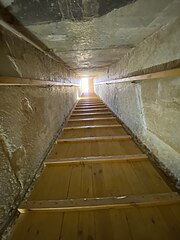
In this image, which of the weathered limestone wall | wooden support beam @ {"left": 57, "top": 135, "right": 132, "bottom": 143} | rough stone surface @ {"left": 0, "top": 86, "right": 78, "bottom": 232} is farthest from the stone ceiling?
wooden support beam @ {"left": 57, "top": 135, "right": 132, "bottom": 143}

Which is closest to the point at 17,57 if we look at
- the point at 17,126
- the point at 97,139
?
the point at 17,126

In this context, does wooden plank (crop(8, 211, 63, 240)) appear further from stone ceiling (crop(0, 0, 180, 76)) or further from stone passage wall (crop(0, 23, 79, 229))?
stone ceiling (crop(0, 0, 180, 76))

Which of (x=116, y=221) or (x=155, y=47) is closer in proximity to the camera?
(x=116, y=221)

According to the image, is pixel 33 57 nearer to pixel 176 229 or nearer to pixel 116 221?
pixel 116 221

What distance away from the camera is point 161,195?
1078 millimetres

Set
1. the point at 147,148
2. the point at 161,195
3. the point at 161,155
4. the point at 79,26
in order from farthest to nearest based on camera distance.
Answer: the point at 147,148
the point at 161,155
the point at 79,26
the point at 161,195

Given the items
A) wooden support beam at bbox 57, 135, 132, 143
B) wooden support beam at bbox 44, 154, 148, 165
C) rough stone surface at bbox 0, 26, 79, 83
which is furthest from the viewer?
wooden support beam at bbox 57, 135, 132, 143

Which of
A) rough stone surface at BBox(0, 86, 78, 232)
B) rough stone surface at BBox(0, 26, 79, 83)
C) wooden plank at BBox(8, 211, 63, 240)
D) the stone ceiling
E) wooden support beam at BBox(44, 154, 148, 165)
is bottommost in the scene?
wooden plank at BBox(8, 211, 63, 240)

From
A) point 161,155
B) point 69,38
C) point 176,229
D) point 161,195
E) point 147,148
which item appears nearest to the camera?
point 176,229

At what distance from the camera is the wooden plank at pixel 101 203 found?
1.02m

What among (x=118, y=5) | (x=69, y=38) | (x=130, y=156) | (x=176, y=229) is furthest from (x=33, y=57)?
(x=176, y=229)

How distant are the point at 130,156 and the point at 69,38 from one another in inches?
52.0

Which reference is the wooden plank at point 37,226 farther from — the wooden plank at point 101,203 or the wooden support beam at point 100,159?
the wooden support beam at point 100,159

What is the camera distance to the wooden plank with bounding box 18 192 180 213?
102 cm
